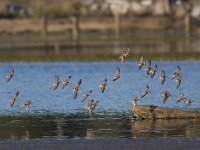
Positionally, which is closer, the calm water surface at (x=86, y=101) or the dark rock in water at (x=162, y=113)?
the calm water surface at (x=86, y=101)

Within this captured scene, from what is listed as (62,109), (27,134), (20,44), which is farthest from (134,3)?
(27,134)

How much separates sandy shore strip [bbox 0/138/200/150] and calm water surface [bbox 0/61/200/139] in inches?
39.6

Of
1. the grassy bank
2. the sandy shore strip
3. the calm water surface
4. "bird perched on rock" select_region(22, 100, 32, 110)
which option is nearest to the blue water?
the calm water surface

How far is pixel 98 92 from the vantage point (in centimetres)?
4191

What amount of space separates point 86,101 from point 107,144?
1083 centimetres

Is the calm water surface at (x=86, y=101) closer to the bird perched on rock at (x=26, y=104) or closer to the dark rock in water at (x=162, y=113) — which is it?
the bird perched on rock at (x=26, y=104)

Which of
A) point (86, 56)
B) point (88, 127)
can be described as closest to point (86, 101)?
point (88, 127)

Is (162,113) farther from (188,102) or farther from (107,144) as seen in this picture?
(107,144)

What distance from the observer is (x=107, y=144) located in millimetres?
28234

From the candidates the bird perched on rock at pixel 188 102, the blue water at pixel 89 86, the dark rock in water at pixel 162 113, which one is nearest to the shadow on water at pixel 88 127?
the dark rock in water at pixel 162 113

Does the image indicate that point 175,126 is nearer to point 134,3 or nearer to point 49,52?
point 49,52

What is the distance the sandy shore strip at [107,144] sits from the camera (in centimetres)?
2762

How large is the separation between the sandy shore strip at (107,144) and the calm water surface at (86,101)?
1005 millimetres

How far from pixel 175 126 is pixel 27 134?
455 cm
